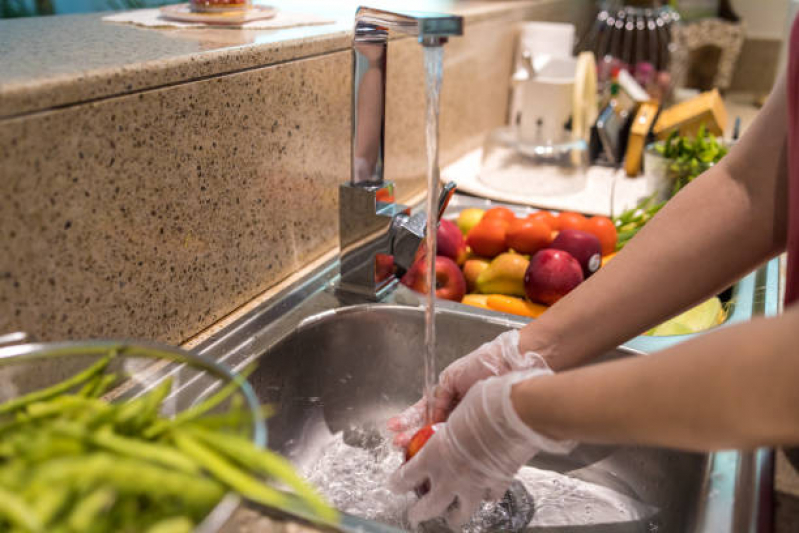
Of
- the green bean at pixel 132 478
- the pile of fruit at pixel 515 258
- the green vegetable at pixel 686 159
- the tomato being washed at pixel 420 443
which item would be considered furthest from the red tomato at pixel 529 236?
the green bean at pixel 132 478

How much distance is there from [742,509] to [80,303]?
739 millimetres

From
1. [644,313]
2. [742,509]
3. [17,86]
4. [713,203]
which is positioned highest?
Result: [17,86]

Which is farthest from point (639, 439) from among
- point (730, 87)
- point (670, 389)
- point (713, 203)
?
point (730, 87)

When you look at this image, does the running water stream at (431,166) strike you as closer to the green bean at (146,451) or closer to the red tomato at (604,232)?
the green bean at (146,451)

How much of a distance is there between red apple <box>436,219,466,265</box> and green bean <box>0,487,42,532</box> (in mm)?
1005

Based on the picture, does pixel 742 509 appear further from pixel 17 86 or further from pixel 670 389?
pixel 17 86

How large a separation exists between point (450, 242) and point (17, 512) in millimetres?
1031

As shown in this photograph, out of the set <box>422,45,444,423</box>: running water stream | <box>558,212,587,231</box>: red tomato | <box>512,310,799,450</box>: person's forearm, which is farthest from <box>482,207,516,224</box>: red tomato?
<box>512,310,799,450</box>: person's forearm

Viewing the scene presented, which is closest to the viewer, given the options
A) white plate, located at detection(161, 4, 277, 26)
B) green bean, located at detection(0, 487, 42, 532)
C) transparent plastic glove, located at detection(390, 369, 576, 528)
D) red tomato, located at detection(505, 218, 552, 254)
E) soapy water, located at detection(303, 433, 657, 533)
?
green bean, located at detection(0, 487, 42, 532)

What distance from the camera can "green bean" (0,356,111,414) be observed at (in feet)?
1.82

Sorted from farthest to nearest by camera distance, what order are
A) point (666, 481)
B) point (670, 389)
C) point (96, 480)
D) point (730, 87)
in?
Result: point (730, 87) < point (666, 481) < point (670, 389) < point (96, 480)

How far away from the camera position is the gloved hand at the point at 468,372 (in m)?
0.92

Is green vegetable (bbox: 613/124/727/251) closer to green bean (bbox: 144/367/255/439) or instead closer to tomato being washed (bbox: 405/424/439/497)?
tomato being washed (bbox: 405/424/439/497)

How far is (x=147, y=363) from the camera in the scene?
586mm
